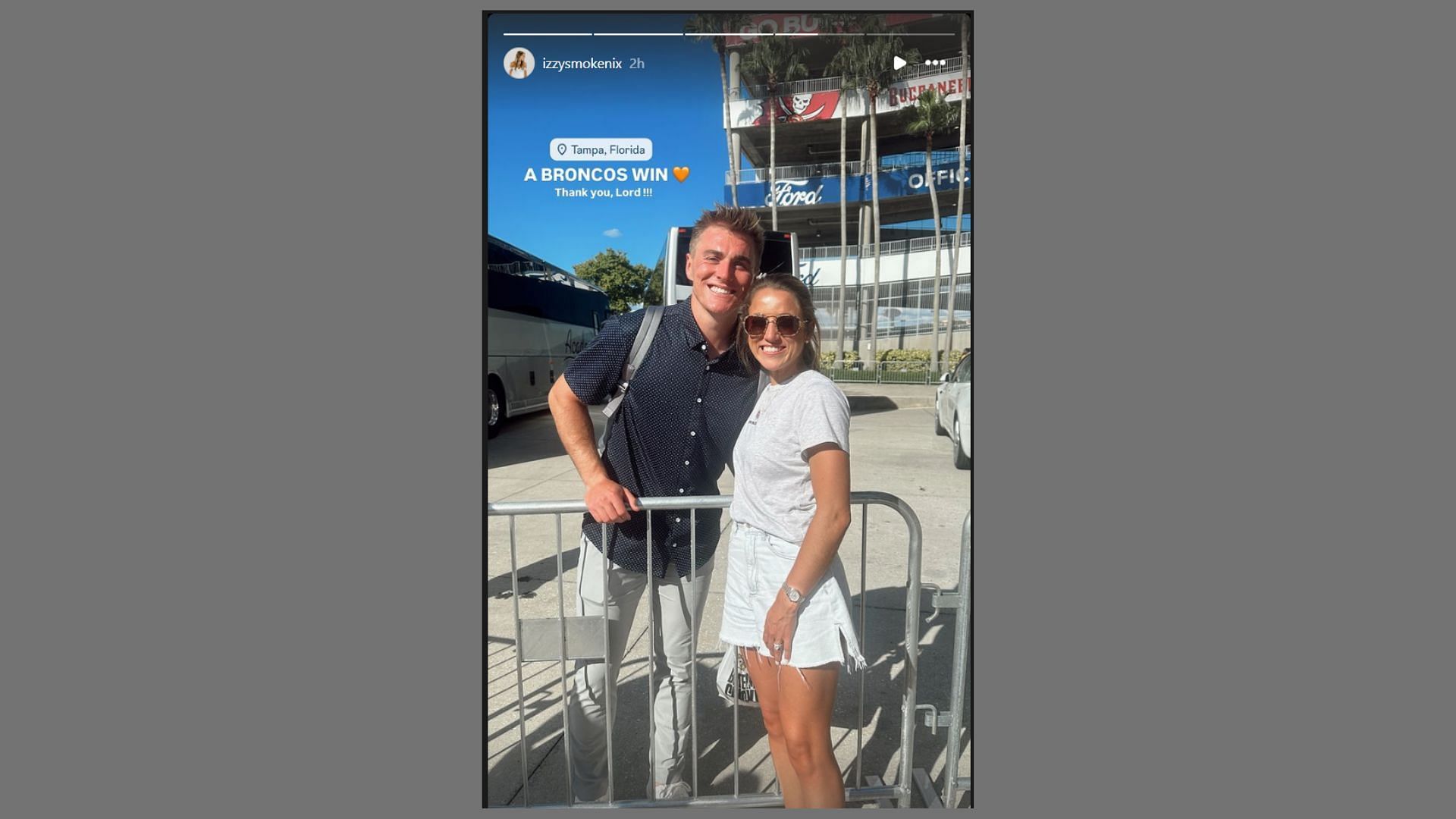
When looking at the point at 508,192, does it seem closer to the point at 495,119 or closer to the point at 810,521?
the point at 495,119

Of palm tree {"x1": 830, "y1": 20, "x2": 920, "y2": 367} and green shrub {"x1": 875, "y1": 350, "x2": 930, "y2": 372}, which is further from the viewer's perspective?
green shrub {"x1": 875, "y1": 350, "x2": 930, "y2": 372}

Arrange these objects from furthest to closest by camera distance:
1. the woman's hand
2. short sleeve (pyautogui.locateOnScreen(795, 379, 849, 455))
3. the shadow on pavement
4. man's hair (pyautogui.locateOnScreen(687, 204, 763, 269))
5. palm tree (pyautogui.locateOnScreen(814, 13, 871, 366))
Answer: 1. the shadow on pavement
2. palm tree (pyautogui.locateOnScreen(814, 13, 871, 366))
3. man's hair (pyautogui.locateOnScreen(687, 204, 763, 269))
4. the woman's hand
5. short sleeve (pyautogui.locateOnScreen(795, 379, 849, 455))

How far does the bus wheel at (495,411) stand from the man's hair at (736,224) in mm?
877

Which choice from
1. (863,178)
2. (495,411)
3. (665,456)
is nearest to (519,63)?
(495,411)

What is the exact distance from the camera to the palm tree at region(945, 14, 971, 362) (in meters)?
2.61

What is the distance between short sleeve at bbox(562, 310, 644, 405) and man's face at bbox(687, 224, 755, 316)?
11.4 inches

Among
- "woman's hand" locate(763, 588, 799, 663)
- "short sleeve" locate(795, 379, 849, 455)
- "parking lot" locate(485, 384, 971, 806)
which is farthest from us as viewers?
"parking lot" locate(485, 384, 971, 806)

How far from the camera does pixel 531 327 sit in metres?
2.71

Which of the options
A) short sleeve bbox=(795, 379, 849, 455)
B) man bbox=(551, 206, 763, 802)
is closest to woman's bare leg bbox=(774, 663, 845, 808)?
man bbox=(551, 206, 763, 802)

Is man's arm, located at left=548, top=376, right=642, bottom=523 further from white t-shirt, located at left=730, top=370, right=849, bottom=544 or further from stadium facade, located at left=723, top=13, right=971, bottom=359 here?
stadium facade, located at left=723, top=13, right=971, bottom=359

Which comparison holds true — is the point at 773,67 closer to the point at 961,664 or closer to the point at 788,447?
the point at 788,447

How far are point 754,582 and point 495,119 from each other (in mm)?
1861

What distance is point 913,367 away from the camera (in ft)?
9.11

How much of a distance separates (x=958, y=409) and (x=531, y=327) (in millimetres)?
1639
